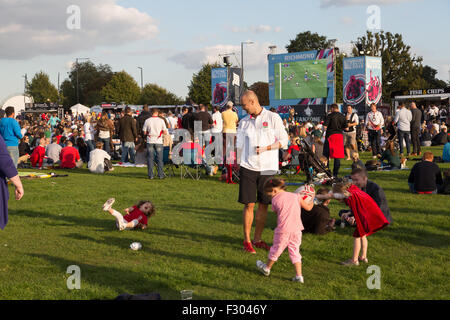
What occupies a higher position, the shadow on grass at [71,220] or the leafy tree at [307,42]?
the leafy tree at [307,42]

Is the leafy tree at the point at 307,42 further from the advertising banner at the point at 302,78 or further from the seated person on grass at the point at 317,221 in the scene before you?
the seated person on grass at the point at 317,221

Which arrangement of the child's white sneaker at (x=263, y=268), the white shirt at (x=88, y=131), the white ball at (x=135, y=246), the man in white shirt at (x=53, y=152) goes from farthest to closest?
the white shirt at (x=88, y=131), the man in white shirt at (x=53, y=152), the white ball at (x=135, y=246), the child's white sneaker at (x=263, y=268)

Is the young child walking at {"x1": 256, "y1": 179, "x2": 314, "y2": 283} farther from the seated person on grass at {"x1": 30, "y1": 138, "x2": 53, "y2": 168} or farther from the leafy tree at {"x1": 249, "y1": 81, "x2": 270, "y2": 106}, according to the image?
the leafy tree at {"x1": 249, "y1": 81, "x2": 270, "y2": 106}

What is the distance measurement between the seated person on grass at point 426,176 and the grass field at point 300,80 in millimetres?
25003

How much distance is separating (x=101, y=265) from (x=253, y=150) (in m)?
2.38

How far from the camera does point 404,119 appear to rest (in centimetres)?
1778

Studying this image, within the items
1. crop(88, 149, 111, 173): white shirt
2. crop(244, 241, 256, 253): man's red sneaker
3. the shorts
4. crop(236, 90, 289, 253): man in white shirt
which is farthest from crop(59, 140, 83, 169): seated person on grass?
crop(244, 241, 256, 253): man's red sneaker

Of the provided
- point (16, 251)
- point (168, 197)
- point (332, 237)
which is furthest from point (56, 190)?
point (332, 237)

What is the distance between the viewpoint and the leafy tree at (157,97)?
268ft

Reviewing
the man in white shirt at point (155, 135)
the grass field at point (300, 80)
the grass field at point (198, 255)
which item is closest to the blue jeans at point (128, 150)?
the man in white shirt at point (155, 135)

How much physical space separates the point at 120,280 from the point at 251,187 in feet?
6.89

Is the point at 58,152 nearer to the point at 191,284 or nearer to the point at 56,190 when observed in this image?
the point at 56,190
